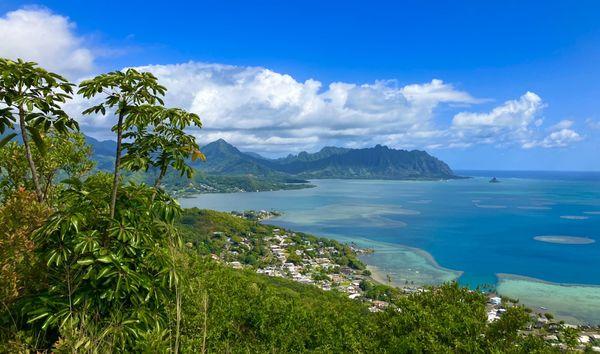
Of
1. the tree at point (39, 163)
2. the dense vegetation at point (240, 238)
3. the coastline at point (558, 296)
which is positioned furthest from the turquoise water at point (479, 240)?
the tree at point (39, 163)

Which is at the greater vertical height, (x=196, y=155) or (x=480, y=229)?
(x=196, y=155)

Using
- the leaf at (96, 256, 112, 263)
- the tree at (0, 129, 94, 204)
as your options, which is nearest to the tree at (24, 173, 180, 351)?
the leaf at (96, 256, 112, 263)

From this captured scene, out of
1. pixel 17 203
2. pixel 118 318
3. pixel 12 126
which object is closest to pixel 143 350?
pixel 118 318

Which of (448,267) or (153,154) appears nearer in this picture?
(153,154)

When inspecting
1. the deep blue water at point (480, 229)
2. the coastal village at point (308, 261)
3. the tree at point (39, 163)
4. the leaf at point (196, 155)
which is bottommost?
the coastal village at point (308, 261)

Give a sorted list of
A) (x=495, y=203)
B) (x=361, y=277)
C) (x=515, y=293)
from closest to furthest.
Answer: (x=515, y=293) → (x=361, y=277) → (x=495, y=203)

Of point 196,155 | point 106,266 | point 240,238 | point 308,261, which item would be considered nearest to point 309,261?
point 308,261

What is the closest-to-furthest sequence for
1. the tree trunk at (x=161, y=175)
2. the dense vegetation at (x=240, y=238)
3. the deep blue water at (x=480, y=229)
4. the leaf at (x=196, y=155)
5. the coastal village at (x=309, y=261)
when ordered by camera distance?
the leaf at (x=196, y=155), the tree trunk at (x=161, y=175), the coastal village at (x=309, y=261), the deep blue water at (x=480, y=229), the dense vegetation at (x=240, y=238)

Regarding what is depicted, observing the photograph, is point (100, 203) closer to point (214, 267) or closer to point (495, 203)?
point (214, 267)

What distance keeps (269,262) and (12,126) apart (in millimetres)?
66212

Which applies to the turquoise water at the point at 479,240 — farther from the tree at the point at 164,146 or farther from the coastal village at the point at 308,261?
the tree at the point at 164,146

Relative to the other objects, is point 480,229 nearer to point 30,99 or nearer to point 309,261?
point 309,261

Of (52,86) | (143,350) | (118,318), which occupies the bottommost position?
(143,350)

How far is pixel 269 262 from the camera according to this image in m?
68.7
